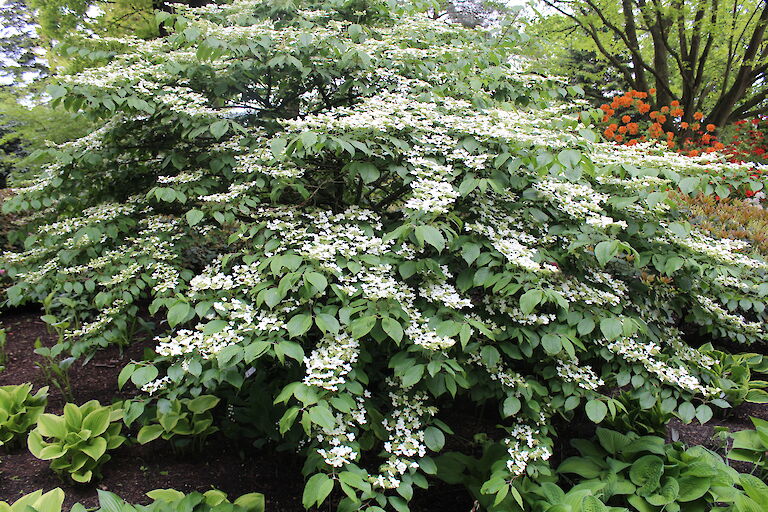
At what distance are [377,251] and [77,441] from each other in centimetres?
165

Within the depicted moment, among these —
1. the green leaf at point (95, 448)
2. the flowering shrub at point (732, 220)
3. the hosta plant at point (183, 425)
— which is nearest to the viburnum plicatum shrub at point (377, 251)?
the hosta plant at point (183, 425)

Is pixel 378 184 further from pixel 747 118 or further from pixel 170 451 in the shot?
pixel 747 118

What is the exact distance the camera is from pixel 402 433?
1.83 metres

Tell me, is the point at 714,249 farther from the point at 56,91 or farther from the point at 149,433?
the point at 56,91

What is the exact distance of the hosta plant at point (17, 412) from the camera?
2.29 meters

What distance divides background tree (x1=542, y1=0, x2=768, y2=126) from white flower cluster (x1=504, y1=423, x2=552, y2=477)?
7.15 m

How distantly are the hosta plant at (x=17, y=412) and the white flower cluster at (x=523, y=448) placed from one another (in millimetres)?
2305

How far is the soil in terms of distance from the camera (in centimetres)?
212

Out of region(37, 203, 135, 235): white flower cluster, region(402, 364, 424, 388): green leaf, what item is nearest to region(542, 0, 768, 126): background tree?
region(37, 203, 135, 235): white flower cluster

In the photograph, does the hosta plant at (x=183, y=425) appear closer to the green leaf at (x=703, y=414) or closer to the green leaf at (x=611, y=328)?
the green leaf at (x=611, y=328)

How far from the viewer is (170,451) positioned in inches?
94.9

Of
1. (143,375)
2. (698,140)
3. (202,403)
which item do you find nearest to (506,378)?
(143,375)

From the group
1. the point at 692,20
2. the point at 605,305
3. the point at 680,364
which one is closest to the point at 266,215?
the point at 605,305

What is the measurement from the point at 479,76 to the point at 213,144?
1.58m
